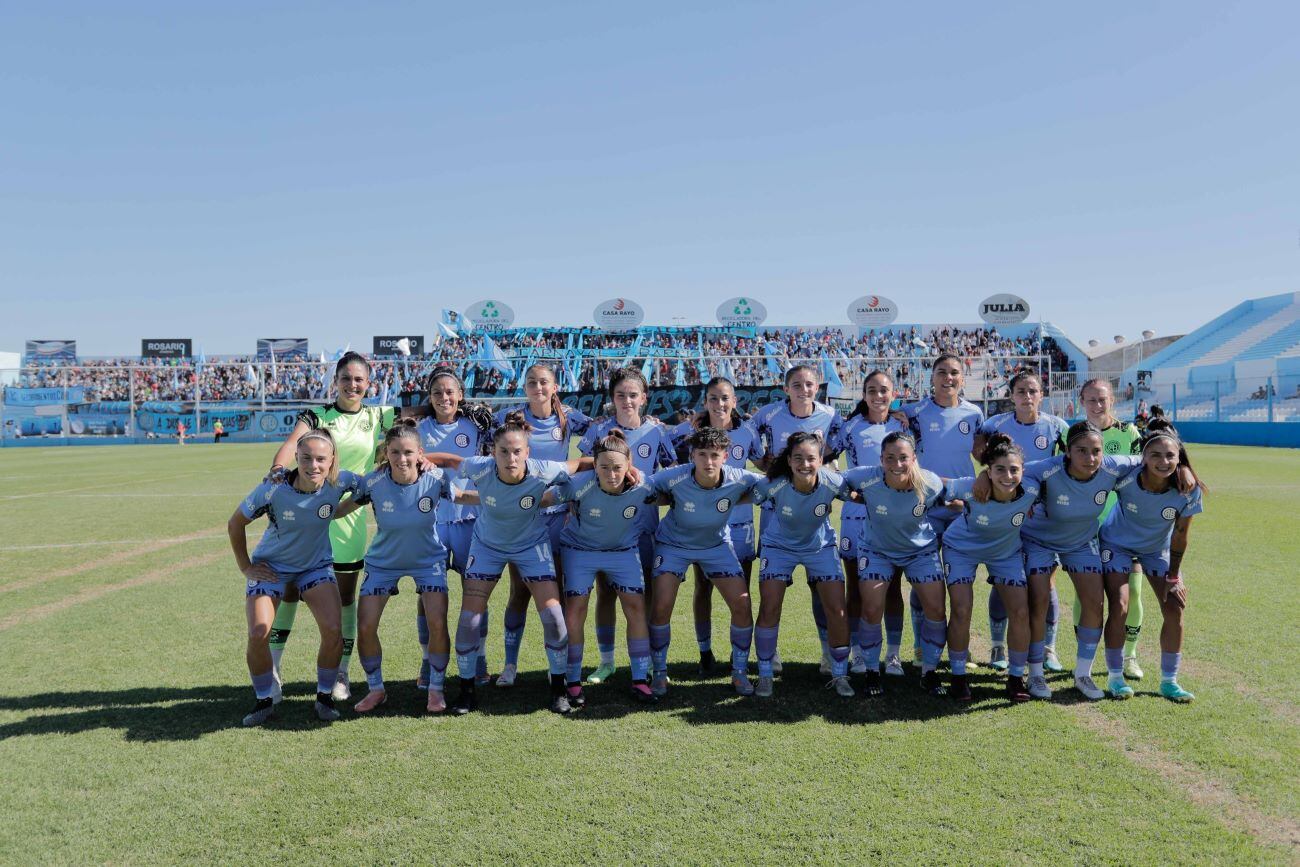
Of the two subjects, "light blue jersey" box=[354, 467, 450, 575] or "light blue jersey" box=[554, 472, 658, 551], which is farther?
"light blue jersey" box=[554, 472, 658, 551]

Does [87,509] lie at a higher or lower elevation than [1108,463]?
lower

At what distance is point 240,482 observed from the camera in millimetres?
18109

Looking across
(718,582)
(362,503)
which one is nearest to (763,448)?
(718,582)

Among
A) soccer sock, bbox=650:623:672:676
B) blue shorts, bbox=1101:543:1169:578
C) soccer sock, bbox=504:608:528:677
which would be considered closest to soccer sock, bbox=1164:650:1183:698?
blue shorts, bbox=1101:543:1169:578

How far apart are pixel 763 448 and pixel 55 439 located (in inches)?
1811

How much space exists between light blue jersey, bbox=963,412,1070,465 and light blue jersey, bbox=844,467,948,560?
0.93 metres

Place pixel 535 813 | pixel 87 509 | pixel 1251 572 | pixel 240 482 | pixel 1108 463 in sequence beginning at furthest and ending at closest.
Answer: pixel 240 482, pixel 87 509, pixel 1251 572, pixel 1108 463, pixel 535 813

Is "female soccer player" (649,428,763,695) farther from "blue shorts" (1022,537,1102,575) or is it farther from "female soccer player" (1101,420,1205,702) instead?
"female soccer player" (1101,420,1205,702)

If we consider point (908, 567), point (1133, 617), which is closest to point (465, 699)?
point (908, 567)

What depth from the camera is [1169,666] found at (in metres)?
4.90

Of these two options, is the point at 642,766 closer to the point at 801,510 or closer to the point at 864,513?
the point at 801,510

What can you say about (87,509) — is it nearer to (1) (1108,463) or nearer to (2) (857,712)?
(2) (857,712)

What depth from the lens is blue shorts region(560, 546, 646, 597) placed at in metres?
5.12

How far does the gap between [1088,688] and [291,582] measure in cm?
489
